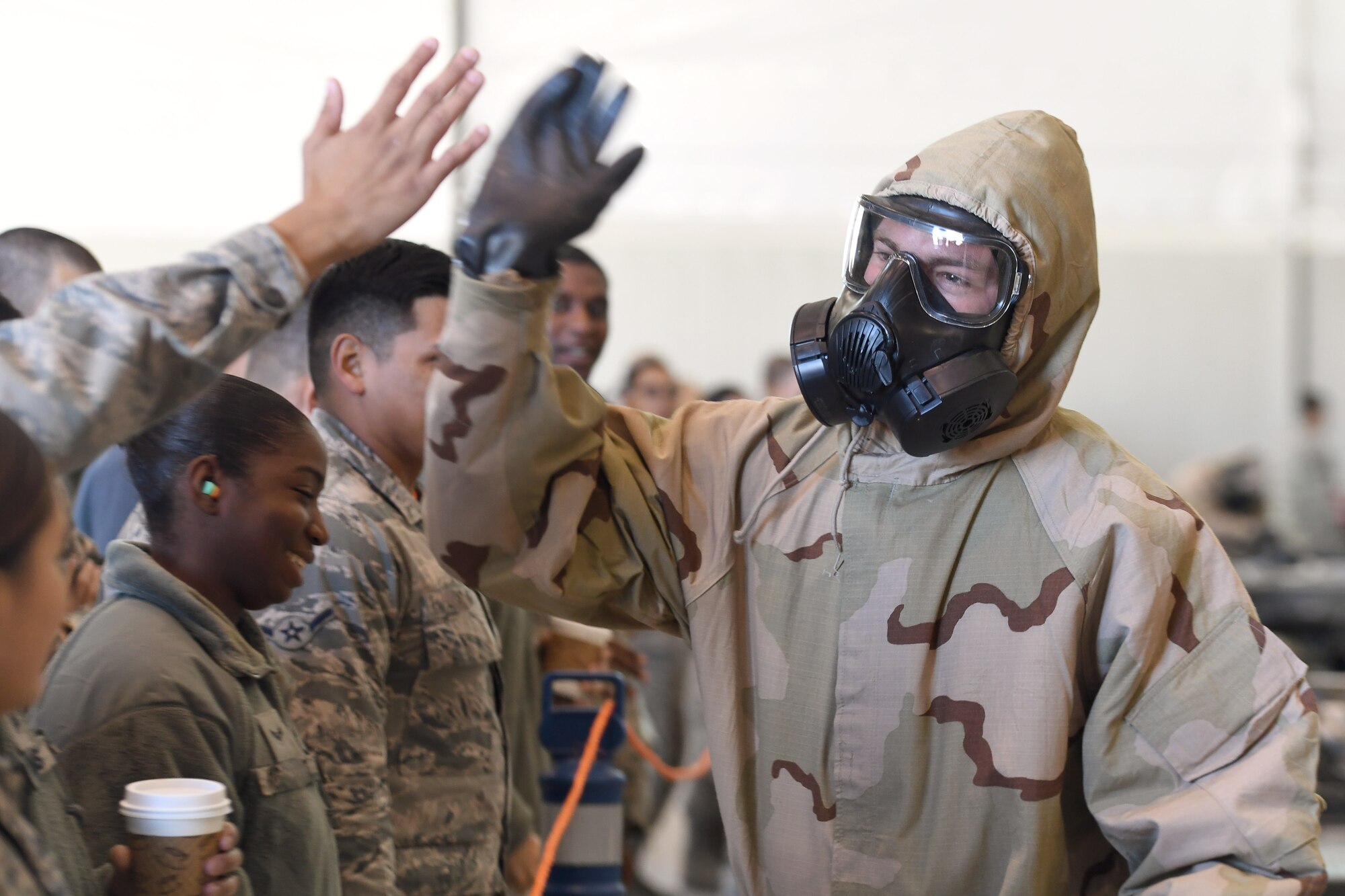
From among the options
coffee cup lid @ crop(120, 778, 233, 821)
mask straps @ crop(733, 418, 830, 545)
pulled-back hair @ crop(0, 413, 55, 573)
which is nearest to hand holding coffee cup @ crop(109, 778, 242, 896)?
coffee cup lid @ crop(120, 778, 233, 821)

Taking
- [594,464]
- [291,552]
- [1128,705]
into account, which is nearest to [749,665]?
[594,464]

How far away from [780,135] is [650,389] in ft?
9.17

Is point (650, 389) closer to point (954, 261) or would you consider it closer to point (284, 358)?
point (284, 358)

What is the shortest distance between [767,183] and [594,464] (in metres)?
6.92

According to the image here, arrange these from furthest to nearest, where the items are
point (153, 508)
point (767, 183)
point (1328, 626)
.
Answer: point (767, 183) < point (1328, 626) < point (153, 508)

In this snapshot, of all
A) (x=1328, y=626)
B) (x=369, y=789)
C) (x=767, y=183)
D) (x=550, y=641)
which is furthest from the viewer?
(x=767, y=183)

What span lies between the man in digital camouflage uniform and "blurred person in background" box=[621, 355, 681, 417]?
14.4 ft

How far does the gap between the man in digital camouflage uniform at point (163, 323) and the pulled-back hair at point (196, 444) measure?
0.51 meters

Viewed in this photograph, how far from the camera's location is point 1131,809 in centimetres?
161

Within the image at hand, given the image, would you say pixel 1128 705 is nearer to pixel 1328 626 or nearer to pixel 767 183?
pixel 1328 626

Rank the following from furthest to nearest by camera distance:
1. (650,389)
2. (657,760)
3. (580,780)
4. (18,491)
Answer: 1. (650,389)
2. (657,760)
3. (580,780)
4. (18,491)

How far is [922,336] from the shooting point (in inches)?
67.8

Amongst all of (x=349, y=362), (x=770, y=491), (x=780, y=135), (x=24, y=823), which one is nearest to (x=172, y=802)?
(x=24, y=823)

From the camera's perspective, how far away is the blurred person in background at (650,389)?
5.94 m
